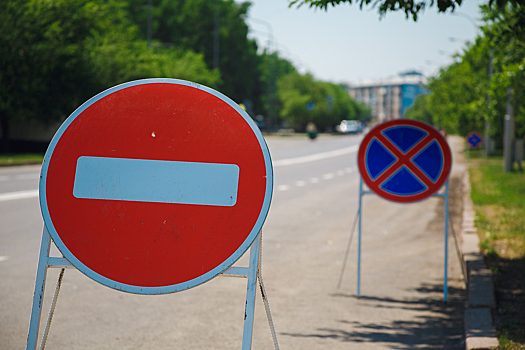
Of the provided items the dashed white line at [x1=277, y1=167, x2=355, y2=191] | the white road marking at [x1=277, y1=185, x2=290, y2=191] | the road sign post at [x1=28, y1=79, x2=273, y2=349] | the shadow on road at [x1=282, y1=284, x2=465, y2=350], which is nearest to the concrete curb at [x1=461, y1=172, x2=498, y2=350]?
the shadow on road at [x1=282, y1=284, x2=465, y2=350]

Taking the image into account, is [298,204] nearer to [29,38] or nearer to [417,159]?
[417,159]

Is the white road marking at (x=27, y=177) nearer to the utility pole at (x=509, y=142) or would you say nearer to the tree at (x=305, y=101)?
the utility pole at (x=509, y=142)

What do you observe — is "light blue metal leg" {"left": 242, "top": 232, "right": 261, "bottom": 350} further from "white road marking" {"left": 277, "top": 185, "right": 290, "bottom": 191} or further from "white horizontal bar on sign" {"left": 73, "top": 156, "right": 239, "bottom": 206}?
"white road marking" {"left": 277, "top": 185, "right": 290, "bottom": 191}

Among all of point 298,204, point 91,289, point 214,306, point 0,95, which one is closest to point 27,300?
point 91,289

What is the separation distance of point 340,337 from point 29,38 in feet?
96.2

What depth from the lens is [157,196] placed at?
2.52m

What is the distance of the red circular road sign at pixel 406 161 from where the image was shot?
5.87 metres

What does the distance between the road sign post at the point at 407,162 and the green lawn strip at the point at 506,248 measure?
67 centimetres

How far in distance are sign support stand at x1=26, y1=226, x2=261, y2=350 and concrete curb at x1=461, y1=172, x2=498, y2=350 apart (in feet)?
7.87

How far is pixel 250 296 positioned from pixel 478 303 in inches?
136

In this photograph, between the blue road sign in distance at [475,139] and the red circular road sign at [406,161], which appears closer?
the red circular road sign at [406,161]

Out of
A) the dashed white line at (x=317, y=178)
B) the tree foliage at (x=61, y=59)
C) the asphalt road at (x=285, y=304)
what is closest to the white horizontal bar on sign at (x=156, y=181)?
the asphalt road at (x=285, y=304)

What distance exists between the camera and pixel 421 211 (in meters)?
13.4

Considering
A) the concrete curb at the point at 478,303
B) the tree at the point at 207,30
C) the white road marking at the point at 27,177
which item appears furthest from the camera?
the tree at the point at 207,30
